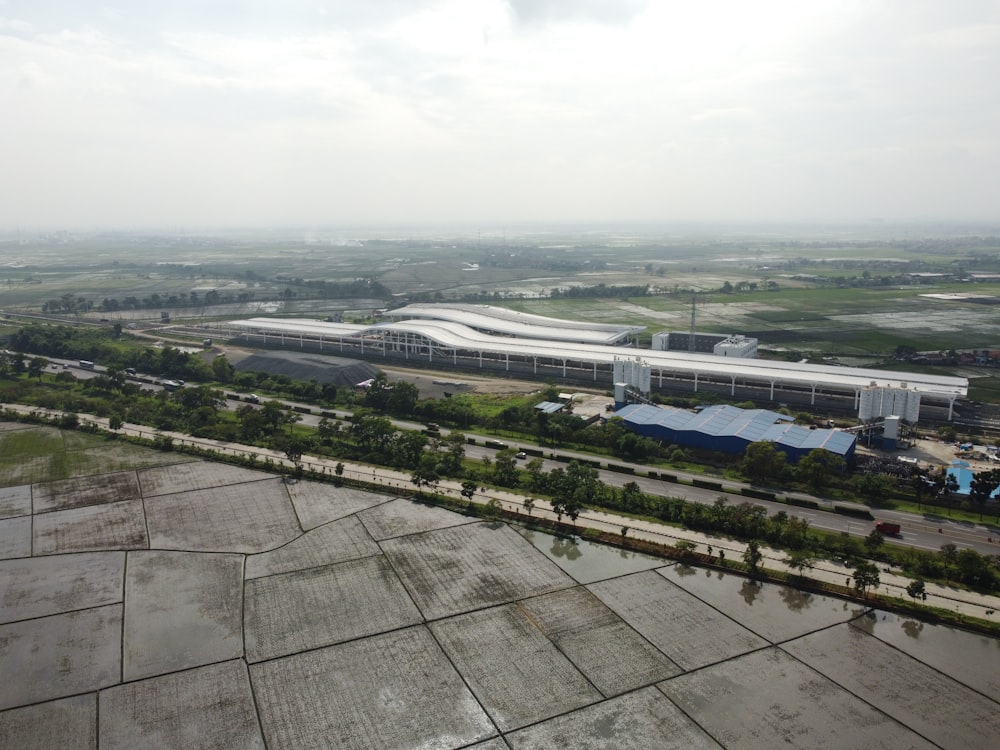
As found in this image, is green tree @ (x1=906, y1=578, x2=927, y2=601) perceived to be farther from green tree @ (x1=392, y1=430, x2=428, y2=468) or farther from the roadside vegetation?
green tree @ (x1=392, y1=430, x2=428, y2=468)

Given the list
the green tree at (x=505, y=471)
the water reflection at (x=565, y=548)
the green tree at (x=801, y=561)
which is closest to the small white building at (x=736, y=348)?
the green tree at (x=505, y=471)

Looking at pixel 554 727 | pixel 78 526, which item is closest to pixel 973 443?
pixel 554 727

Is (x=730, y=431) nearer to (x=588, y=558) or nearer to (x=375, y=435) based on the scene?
(x=588, y=558)

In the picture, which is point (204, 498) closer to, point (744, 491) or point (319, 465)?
point (319, 465)

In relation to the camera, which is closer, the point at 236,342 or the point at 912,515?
the point at 912,515

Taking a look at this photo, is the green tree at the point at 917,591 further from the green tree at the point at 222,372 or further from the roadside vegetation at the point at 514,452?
the green tree at the point at 222,372

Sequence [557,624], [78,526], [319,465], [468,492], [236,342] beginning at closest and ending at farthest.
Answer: [557,624] < [78,526] < [468,492] < [319,465] < [236,342]
